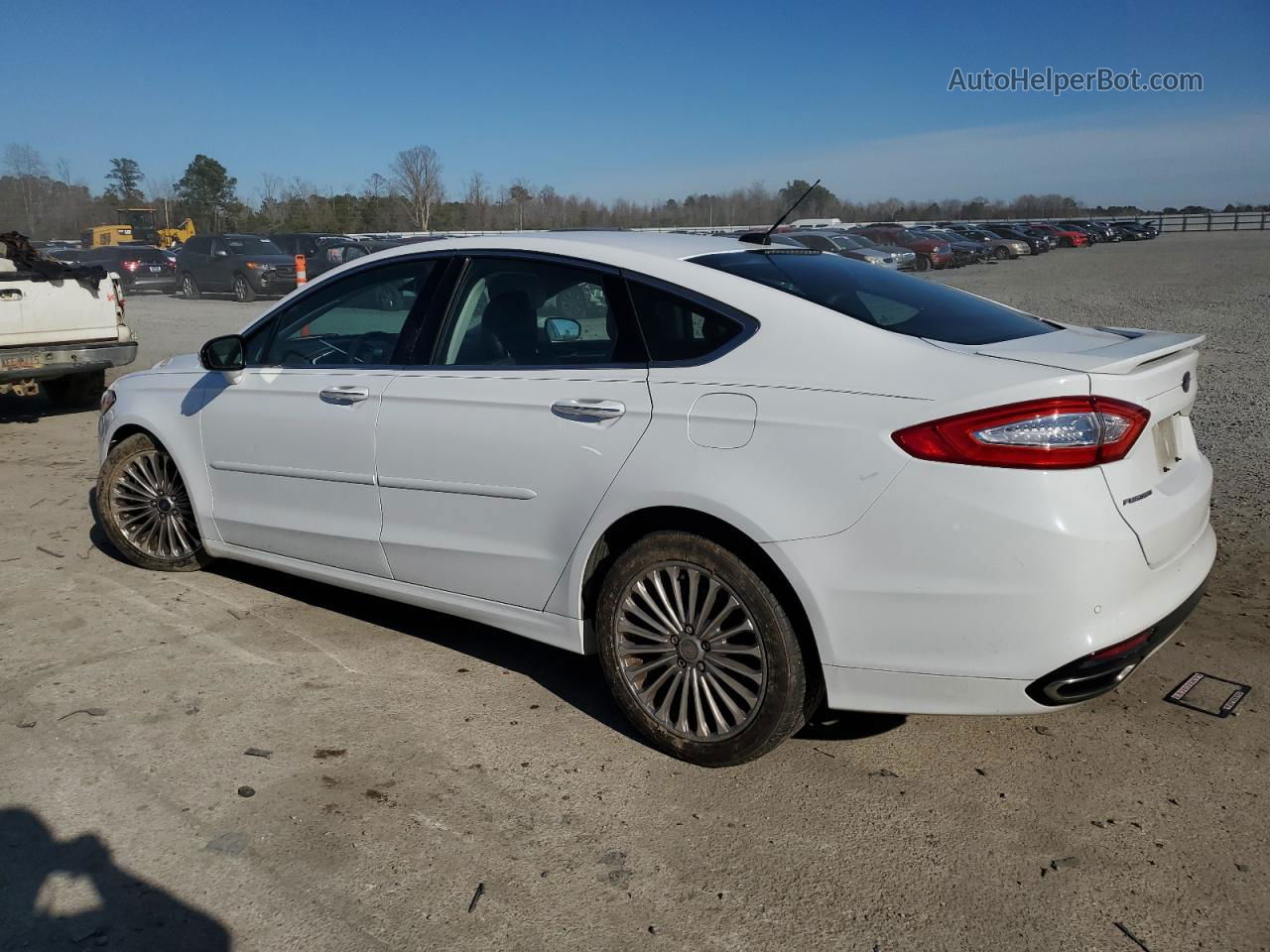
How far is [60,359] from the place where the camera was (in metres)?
9.55

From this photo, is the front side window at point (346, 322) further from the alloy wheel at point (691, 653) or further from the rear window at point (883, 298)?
the alloy wheel at point (691, 653)

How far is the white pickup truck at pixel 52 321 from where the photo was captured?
927 centimetres

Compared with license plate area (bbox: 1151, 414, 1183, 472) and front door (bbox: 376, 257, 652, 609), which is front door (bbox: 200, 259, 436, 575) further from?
→ license plate area (bbox: 1151, 414, 1183, 472)

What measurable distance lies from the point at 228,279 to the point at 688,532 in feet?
88.8

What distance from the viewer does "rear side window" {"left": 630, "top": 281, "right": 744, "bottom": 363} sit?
340 cm

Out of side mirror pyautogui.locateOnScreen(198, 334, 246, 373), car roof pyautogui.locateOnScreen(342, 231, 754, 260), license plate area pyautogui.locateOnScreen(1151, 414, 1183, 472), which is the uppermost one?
car roof pyautogui.locateOnScreen(342, 231, 754, 260)

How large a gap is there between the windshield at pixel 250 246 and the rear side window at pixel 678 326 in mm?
26579

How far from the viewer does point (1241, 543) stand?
17.8 feet

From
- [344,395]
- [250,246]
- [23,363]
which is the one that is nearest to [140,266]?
[250,246]

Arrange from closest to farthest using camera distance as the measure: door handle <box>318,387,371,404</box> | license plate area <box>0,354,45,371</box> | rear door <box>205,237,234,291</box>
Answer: door handle <box>318,387,371,404</box> → license plate area <box>0,354,45,371</box> → rear door <box>205,237,234,291</box>

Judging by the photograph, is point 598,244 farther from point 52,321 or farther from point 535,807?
point 52,321

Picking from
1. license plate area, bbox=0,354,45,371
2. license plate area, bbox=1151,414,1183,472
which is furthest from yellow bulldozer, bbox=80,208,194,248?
license plate area, bbox=1151,414,1183,472

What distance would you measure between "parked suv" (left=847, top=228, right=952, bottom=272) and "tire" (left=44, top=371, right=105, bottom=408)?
30.4m

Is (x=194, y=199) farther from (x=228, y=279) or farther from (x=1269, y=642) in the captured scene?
(x=1269, y=642)
